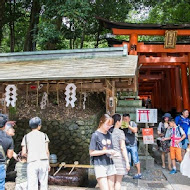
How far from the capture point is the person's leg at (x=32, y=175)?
3.79m

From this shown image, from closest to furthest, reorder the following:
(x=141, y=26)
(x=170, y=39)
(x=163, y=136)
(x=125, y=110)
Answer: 1. (x=163, y=136)
2. (x=125, y=110)
3. (x=141, y=26)
4. (x=170, y=39)

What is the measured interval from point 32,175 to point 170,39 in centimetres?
1028

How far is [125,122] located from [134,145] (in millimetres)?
659

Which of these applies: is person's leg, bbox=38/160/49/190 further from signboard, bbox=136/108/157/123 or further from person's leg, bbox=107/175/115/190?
signboard, bbox=136/108/157/123

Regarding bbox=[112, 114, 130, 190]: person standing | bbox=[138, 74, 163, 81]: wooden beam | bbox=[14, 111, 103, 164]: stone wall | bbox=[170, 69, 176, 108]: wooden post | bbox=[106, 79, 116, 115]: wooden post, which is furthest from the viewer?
bbox=[138, 74, 163, 81]: wooden beam

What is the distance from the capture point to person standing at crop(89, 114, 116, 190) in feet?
11.1

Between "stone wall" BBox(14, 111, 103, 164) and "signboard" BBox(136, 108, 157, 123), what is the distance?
2.68m

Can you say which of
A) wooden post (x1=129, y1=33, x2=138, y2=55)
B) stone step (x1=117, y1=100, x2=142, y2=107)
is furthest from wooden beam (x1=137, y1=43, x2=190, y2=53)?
stone step (x1=117, y1=100, x2=142, y2=107)

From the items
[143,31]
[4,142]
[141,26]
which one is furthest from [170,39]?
[4,142]

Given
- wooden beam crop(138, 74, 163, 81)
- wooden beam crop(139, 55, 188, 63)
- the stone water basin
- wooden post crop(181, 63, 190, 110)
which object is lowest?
the stone water basin

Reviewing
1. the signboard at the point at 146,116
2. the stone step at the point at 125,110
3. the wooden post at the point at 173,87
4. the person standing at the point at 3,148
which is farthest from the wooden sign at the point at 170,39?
the person standing at the point at 3,148

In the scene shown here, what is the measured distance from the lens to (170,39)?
11.6 meters

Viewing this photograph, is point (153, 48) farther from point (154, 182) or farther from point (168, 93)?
point (154, 182)

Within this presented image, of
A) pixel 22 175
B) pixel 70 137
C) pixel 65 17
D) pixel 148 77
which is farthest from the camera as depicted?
pixel 148 77
